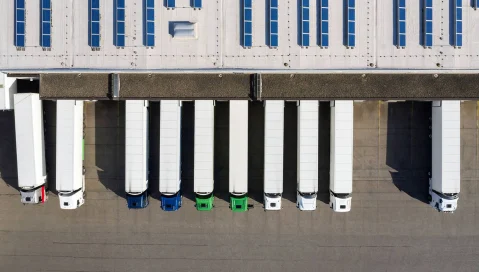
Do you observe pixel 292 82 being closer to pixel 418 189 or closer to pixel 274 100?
pixel 274 100

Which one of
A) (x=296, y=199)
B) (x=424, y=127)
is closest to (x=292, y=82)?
A: (x=296, y=199)

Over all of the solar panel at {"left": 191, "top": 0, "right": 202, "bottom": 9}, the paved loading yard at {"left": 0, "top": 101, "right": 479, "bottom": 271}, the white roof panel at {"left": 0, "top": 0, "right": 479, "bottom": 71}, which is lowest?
the paved loading yard at {"left": 0, "top": 101, "right": 479, "bottom": 271}

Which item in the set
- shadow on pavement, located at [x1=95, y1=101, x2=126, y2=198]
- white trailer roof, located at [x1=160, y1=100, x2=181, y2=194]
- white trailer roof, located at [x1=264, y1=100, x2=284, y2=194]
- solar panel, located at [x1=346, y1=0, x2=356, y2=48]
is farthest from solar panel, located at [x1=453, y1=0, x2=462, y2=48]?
shadow on pavement, located at [x1=95, y1=101, x2=126, y2=198]

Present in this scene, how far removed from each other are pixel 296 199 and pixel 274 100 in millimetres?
6792

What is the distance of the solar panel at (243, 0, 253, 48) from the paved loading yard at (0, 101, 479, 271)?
430 centimetres

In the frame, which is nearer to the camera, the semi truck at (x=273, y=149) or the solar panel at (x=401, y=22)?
the solar panel at (x=401, y=22)

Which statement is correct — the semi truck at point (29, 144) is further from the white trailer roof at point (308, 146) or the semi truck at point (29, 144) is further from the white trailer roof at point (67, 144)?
the white trailer roof at point (308, 146)

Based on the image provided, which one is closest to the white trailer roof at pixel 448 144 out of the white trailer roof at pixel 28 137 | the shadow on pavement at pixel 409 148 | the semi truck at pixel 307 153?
the shadow on pavement at pixel 409 148

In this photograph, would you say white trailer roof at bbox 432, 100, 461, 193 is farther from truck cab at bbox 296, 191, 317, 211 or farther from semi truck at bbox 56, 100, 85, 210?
semi truck at bbox 56, 100, 85, 210

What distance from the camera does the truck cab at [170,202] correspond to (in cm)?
1838

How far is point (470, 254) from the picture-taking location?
19.5 meters

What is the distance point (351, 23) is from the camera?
17.4 m

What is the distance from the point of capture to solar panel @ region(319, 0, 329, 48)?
57.2 ft

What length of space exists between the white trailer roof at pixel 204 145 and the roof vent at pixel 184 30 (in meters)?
3.89
